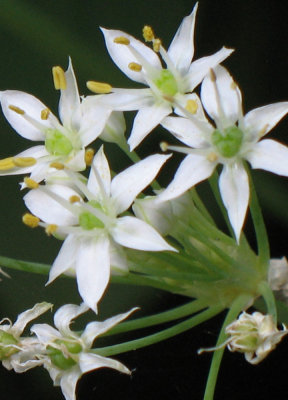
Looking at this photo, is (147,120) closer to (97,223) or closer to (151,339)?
(97,223)

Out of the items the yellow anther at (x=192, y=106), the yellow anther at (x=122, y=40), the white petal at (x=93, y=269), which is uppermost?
the yellow anther at (x=122, y=40)

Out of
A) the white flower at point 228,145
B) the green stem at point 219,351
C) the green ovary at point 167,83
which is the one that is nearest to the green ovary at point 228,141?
the white flower at point 228,145

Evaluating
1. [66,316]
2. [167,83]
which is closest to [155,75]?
[167,83]

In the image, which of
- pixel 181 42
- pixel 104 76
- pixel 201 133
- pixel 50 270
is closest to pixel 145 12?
pixel 104 76

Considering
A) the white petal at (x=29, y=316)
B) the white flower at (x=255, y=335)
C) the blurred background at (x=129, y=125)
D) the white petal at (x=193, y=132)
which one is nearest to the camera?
the white flower at (x=255, y=335)

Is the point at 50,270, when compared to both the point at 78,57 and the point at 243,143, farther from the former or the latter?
the point at 78,57

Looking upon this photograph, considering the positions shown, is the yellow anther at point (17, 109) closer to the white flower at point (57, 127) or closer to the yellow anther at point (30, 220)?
the white flower at point (57, 127)
